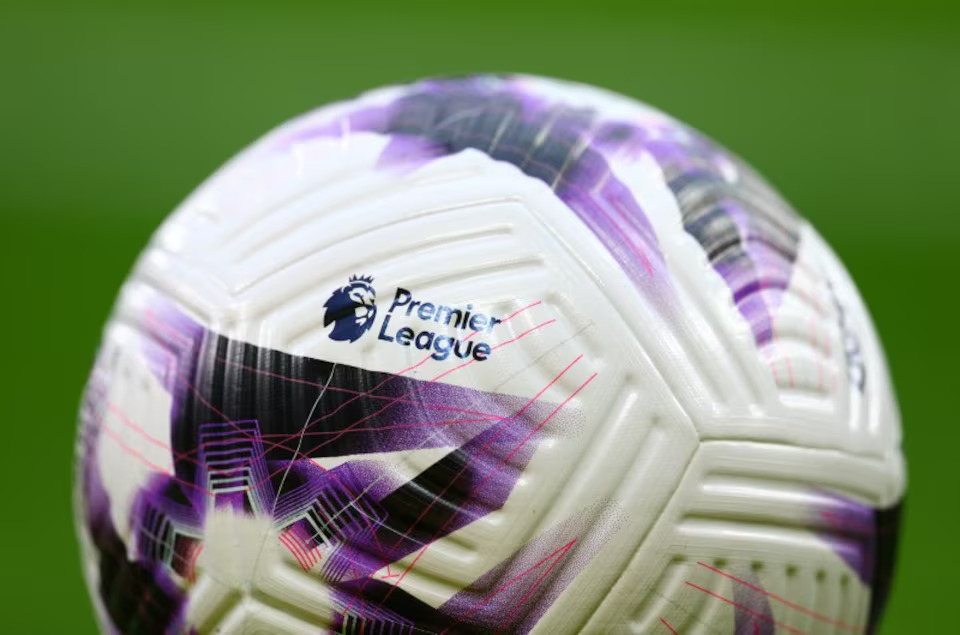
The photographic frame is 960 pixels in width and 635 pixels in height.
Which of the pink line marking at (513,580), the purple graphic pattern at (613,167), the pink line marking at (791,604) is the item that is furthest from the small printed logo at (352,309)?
the pink line marking at (791,604)

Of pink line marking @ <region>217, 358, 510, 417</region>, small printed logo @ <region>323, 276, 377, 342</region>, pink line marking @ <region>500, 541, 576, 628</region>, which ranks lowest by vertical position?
pink line marking @ <region>500, 541, 576, 628</region>

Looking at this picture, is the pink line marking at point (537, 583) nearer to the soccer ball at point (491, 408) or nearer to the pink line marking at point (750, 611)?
the soccer ball at point (491, 408)

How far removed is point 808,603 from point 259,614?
612mm

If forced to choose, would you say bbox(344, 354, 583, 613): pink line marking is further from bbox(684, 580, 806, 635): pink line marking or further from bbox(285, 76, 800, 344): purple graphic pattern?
bbox(684, 580, 806, 635): pink line marking

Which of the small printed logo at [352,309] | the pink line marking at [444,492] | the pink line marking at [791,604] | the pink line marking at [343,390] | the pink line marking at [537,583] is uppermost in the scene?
the small printed logo at [352,309]

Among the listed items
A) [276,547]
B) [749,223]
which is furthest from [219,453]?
[749,223]

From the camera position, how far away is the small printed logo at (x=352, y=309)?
→ 4.52ft

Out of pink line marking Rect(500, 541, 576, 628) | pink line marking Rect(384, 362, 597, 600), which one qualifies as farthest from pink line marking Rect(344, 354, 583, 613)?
pink line marking Rect(500, 541, 576, 628)

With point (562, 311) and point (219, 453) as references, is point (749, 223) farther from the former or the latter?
point (219, 453)

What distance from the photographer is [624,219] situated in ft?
4.70

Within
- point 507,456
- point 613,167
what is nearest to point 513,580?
point 507,456

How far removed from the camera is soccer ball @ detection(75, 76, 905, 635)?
4.42ft

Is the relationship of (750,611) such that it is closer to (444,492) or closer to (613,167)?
(444,492)

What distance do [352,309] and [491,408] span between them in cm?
19
